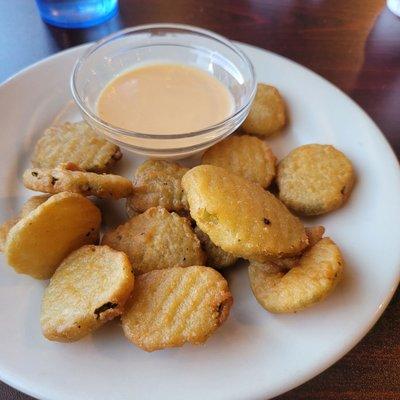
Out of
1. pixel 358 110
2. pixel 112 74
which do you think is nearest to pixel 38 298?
pixel 112 74

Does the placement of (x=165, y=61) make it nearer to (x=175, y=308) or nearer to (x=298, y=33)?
(x=298, y=33)

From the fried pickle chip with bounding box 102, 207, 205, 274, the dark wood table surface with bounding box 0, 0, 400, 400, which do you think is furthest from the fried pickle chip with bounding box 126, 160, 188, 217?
the dark wood table surface with bounding box 0, 0, 400, 400

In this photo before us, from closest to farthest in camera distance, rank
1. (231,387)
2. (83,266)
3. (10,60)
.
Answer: (231,387)
(83,266)
(10,60)

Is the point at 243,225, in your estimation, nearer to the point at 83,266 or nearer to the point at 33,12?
the point at 83,266

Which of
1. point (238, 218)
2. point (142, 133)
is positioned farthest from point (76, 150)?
point (238, 218)

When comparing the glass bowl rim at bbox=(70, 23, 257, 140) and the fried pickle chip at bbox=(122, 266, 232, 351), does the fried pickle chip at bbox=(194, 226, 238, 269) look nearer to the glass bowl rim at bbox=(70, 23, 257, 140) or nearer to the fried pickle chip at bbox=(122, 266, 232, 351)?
the fried pickle chip at bbox=(122, 266, 232, 351)

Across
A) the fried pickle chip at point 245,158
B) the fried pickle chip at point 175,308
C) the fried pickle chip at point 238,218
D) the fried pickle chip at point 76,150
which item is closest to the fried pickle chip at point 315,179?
the fried pickle chip at point 245,158
